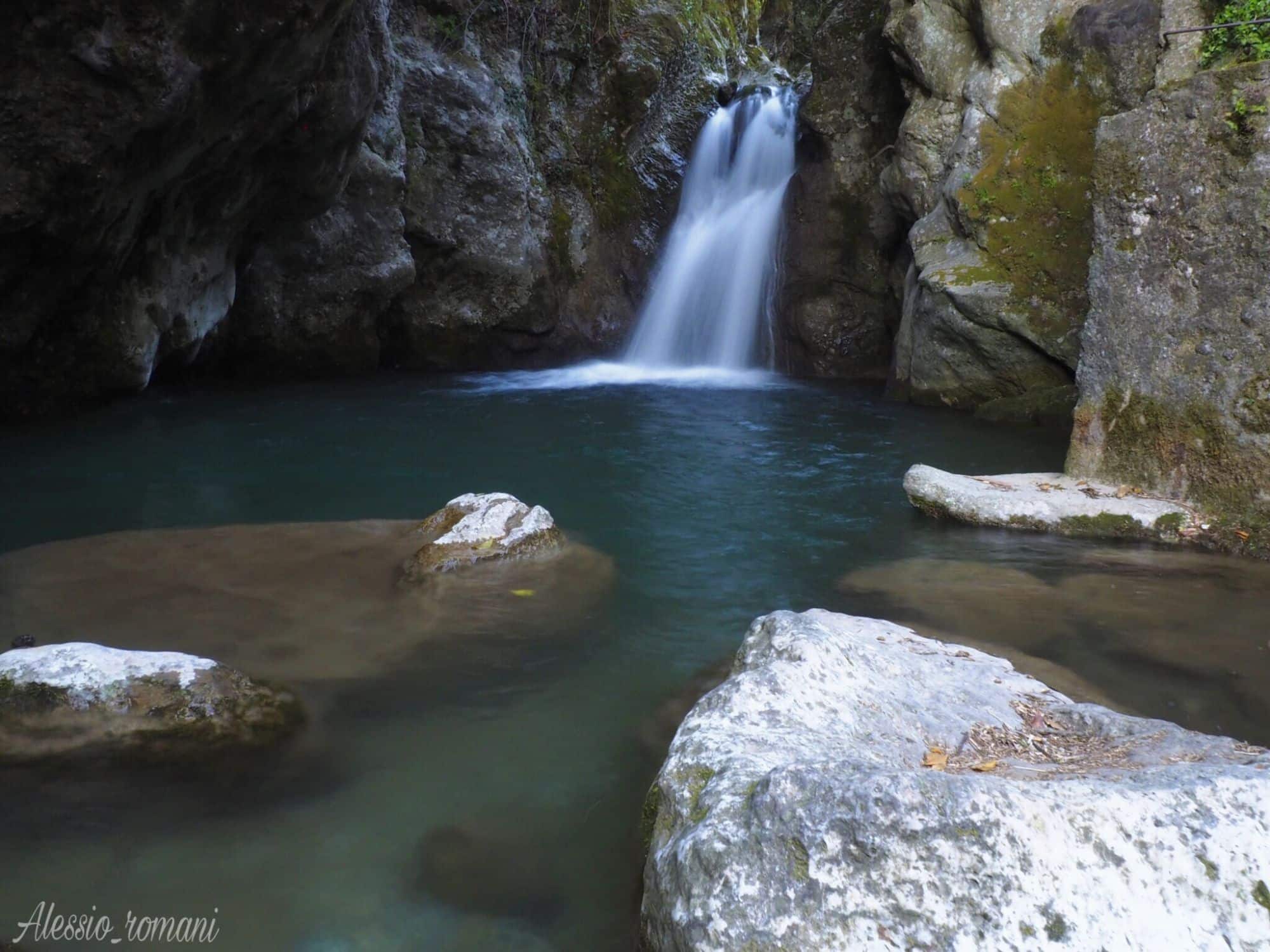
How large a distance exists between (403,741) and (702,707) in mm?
1374

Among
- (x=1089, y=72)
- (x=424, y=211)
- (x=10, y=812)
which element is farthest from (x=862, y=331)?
(x=10, y=812)

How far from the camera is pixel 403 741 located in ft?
12.4

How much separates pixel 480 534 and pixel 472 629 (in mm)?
1273

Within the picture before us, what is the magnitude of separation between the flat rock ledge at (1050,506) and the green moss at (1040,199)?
428 cm

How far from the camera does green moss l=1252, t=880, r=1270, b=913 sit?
201cm

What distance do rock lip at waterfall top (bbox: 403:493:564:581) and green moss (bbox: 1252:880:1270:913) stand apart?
175 inches

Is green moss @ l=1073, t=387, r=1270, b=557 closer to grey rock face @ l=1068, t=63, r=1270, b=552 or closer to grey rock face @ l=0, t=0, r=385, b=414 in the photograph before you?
grey rock face @ l=1068, t=63, r=1270, b=552

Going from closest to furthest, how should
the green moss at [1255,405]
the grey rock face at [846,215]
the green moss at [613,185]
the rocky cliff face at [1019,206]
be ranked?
the green moss at [1255,405] → the rocky cliff face at [1019,206] → the grey rock face at [846,215] → the green moss at [613,185]

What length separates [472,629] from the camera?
4.94m

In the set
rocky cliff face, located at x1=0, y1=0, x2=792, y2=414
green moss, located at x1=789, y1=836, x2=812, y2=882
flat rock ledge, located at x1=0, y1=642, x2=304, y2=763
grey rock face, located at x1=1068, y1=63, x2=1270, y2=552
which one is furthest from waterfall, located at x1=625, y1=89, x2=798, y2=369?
green moss, located at x1=789, y1=836, x2=812, y2=882

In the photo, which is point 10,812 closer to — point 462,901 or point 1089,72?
point 462,901

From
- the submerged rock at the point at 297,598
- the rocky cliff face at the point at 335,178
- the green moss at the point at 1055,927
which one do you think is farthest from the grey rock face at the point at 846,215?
the green moss at the point at 1055,927

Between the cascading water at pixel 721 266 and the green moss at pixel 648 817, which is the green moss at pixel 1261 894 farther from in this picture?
the cascading water at pixel 721 266

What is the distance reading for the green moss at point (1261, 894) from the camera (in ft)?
6.59
